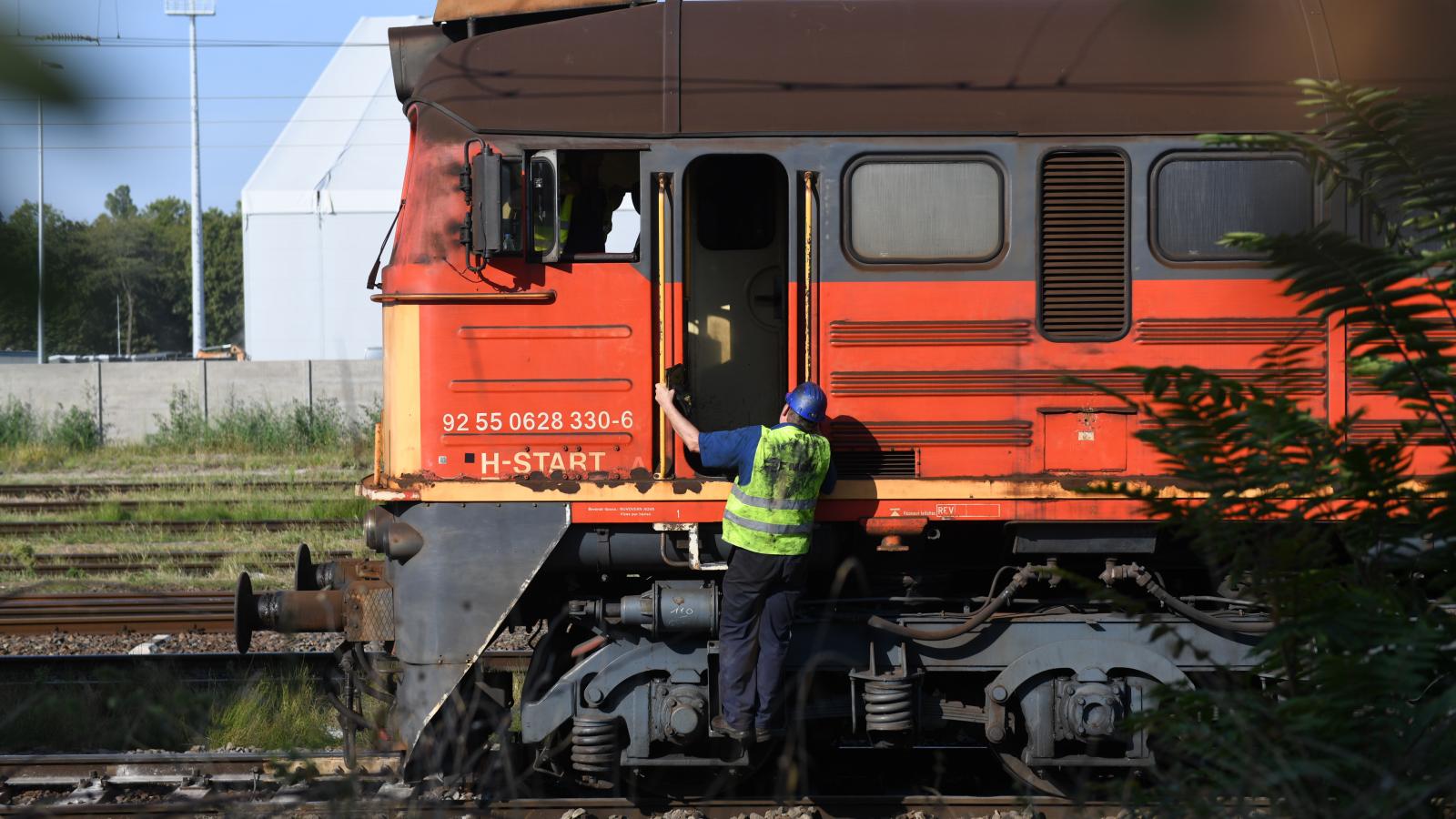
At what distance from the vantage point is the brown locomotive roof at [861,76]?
19.1 ft

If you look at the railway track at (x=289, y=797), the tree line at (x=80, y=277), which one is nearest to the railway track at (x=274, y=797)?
the railway track at (x=289, y=797)

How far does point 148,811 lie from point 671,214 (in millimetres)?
3832

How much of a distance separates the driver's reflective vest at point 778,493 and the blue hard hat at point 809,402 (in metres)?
0.09

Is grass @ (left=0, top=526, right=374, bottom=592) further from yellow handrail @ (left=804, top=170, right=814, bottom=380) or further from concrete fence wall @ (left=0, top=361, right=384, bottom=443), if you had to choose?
concrete fence wall @ (left=0, top=361, right=384, bottom=443)

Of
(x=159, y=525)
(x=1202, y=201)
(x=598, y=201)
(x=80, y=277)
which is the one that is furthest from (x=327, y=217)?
(x=80, y=277)

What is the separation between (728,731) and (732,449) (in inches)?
53.9

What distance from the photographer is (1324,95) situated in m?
3.26

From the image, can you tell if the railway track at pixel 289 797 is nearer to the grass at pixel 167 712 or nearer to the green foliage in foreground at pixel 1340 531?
the grass at pixel 167 712

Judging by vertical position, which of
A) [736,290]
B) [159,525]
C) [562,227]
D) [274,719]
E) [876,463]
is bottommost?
[274,719]

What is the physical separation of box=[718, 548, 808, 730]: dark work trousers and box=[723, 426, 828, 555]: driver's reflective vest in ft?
0.45

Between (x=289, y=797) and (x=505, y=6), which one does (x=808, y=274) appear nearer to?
(x=505, y=6)

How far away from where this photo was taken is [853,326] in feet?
19.5

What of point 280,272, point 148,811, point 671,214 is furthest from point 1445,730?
point 280,272

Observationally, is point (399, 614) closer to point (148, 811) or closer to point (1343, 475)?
point (148, 811)
